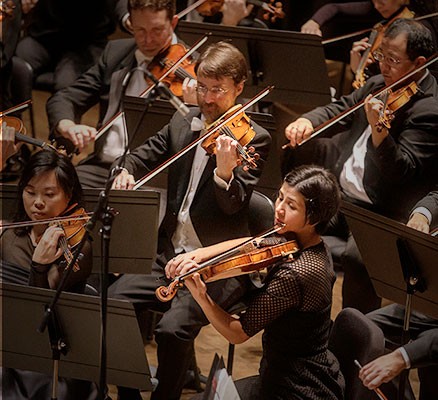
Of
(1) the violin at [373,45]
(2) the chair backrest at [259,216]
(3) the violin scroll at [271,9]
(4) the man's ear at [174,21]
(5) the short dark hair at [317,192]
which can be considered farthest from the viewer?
(3) the violin scroll at [271,9]

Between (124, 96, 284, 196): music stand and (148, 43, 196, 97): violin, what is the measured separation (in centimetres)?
24

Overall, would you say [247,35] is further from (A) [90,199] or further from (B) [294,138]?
(A) [90,199]

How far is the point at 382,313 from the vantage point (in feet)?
11.0

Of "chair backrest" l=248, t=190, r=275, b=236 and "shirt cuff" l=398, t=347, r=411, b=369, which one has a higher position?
"chair backrest" l=248, t=190, r=275, b=236

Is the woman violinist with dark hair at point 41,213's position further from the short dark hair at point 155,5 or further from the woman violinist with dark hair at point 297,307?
the short dark hair at point 155,5

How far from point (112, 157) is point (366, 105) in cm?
122

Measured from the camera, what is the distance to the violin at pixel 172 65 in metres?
3.93

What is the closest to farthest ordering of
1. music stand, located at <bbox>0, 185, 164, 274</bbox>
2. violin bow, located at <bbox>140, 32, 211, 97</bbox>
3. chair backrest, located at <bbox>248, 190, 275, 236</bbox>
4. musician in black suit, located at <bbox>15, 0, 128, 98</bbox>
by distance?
music stand, located at <bbox>0, 185, 164, 274</bbox>
chair backrest, located at <bbox>248, 190, 275, 236</bbox>
violin bow, located at <bbox>140, 32, 211, 97</bbox>
musician in black suit, located at <bbox>15, 0, 128, 98</bbox>

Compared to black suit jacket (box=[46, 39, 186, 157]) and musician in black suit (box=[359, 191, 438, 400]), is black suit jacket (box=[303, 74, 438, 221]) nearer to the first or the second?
musician in black suit (box=[359, 191, 438, 400])

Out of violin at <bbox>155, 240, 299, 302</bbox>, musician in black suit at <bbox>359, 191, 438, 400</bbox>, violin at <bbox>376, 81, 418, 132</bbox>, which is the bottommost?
musician in black suit at <bbox>359, 191, 438, 400</bbox>

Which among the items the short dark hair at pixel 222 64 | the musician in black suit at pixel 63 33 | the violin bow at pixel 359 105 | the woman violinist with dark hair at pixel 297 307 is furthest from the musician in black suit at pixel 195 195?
the musician in black suit at pixel 63 33

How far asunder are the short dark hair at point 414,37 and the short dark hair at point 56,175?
55.5 inches

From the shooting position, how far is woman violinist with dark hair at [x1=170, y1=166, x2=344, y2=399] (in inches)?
106

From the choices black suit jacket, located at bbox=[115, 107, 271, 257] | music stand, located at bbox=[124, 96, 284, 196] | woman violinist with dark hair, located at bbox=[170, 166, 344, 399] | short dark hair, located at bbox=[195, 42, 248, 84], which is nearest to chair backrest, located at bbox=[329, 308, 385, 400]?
woman violinist with dark hair, located at bbox=[170, 166, 344, 399]
